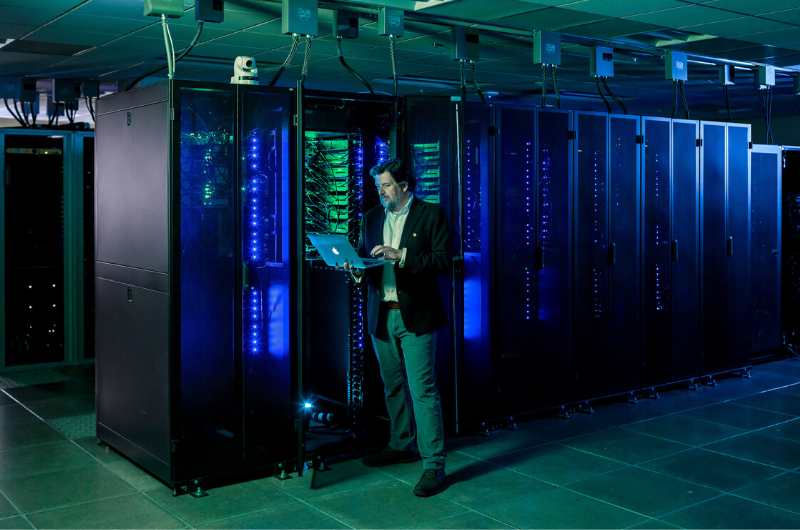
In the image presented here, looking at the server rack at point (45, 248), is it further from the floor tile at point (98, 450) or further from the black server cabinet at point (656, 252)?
the black server cabinet at point (656, 252)

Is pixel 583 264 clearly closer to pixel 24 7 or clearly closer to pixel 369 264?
pixel 369 264

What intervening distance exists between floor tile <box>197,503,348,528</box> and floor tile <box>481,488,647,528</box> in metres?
0.79

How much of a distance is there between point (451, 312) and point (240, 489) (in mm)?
1707

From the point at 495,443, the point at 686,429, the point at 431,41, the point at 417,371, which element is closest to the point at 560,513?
the point at 417,371

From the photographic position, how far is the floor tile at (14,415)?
223 inches

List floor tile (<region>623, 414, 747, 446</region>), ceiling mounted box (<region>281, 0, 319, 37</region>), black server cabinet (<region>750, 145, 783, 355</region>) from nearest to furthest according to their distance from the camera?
ceiling mounted box (<region>281, 0, 319, 37</region>) < floor tile (<region>623, 414, 747, 446</region>) < black server cabinet (<region>750, 145, 783, 355</region>)

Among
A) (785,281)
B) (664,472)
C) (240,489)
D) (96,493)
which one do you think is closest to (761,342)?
(785,281)

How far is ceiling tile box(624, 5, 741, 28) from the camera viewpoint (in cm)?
585

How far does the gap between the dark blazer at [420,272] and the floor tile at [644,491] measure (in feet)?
3.96

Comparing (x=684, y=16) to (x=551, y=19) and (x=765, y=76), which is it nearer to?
(x=551, y=19)

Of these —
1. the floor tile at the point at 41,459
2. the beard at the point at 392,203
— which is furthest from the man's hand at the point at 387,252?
the floor tile at the point at 41,459

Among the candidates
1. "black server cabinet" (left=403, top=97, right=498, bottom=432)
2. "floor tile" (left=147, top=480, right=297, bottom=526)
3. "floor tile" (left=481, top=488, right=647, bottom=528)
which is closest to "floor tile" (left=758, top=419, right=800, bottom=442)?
"black server cabinet" (left=403, top=97, right=498, bottom=432)

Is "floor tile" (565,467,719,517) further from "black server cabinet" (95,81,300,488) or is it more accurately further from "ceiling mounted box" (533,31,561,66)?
"ceiling mounted box" (533,31,561,66)

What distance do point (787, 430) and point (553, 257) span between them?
1.98 m
